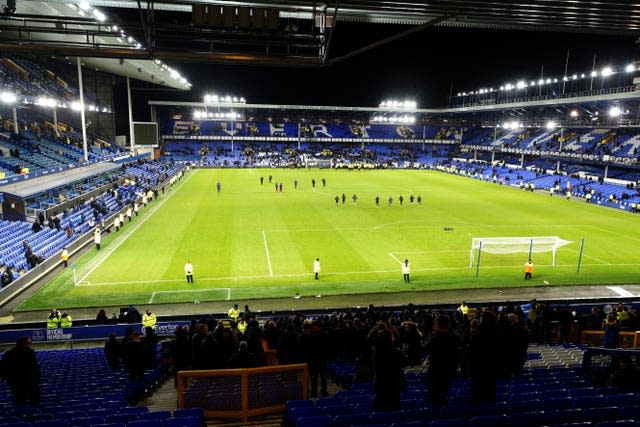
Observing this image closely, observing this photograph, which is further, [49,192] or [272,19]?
[49,192]

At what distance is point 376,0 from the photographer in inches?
407

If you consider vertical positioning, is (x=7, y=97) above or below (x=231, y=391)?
above

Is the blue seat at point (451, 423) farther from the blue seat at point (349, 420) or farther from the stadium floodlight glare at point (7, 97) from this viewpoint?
the stadium floodlight glare at point (7, 97)

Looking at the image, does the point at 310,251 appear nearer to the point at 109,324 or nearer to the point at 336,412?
the point at 109,324

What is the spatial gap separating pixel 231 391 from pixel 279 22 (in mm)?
6725

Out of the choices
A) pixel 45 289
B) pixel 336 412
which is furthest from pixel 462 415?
pixel 45 289

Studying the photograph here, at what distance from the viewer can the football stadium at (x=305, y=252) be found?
6.46 meters

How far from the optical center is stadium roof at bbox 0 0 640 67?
8.28 metres

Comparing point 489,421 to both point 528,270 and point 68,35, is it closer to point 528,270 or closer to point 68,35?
point 528,270

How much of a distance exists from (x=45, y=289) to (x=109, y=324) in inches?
275

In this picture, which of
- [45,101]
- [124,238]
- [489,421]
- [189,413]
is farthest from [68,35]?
[489,421]

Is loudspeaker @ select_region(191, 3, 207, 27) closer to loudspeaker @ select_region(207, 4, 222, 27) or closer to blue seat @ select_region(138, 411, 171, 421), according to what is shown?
loudspeaker @ select_region(207, 4, 222, 27)

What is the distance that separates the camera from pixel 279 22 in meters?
8.64

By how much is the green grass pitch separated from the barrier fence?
1159 centimetres
